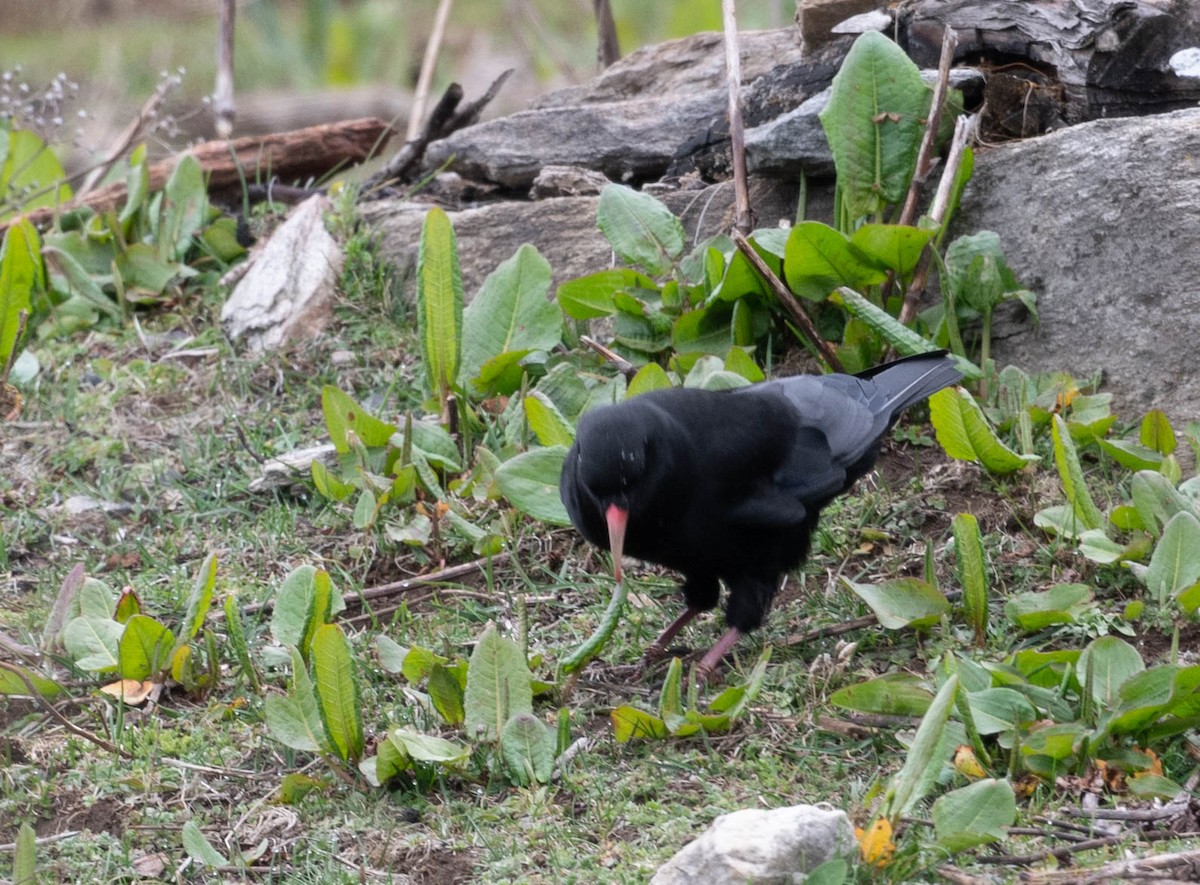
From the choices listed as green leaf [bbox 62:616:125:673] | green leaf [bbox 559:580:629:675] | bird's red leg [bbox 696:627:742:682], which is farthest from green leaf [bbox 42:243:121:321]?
bird's red leg [bbox 696:627:742:682]

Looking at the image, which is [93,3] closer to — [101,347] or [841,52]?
[101,347]

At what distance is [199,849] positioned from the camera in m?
2.64

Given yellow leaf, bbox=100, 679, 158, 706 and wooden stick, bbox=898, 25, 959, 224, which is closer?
yellow leaf, bbox=100, 679, 158, 706

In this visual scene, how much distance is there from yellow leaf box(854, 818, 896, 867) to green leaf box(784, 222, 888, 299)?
207 centimetres

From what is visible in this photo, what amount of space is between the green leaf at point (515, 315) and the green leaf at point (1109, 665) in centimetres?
224

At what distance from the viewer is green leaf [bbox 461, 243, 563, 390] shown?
15.0 ft

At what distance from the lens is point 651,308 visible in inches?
182

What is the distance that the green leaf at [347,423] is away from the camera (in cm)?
428

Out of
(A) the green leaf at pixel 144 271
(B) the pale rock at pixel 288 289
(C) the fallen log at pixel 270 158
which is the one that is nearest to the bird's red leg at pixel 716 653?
(B) the pale rock at pixel 288 289

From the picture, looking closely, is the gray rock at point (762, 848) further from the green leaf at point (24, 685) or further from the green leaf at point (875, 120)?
the green leaf at point (875, 120)

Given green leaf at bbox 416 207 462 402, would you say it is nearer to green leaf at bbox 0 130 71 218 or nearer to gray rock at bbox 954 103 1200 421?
gray rock at bbox 954 103 1200 421

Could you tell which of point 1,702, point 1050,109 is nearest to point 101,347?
point 1,702

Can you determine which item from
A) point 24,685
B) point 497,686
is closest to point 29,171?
point 24,685

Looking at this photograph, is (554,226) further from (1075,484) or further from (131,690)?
(131,690)
